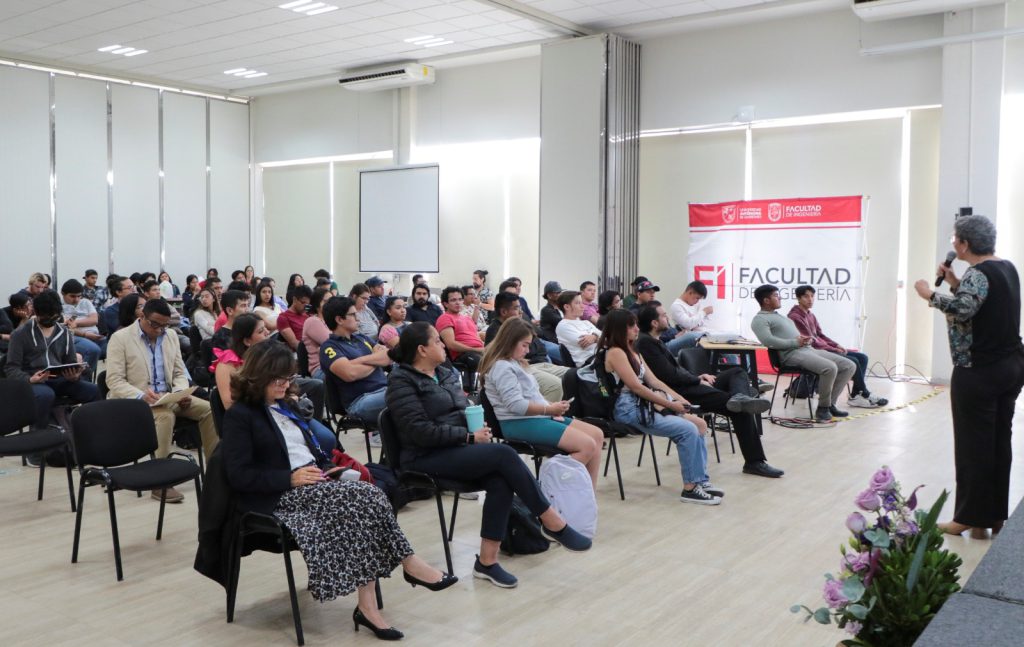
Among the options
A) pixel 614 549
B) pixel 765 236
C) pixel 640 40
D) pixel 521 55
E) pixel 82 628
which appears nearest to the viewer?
pixel 82 628

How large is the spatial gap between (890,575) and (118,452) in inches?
141

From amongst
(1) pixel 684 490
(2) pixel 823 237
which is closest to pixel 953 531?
(1) pixel 684 490

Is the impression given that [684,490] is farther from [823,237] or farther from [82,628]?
[823,237]

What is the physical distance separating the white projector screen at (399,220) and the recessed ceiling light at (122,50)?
12.2ft

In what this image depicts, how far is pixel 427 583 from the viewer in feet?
11.3

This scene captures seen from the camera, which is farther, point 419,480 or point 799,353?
point 799,353

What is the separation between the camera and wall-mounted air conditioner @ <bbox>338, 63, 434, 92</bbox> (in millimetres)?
13039

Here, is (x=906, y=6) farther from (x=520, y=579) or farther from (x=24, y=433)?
(x=24, y=433)

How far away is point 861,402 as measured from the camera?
8.52 m

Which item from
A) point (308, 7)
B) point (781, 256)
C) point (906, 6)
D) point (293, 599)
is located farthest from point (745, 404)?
point (308, 7)

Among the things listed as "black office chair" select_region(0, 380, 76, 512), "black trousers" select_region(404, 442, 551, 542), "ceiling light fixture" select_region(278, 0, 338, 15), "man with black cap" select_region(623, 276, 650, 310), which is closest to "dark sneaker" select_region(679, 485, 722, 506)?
"black trousers" select_region(404, 442, 551, 542)

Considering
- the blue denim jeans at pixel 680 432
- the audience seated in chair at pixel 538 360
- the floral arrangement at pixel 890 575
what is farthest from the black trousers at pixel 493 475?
the audience seated in chair at pixel 538 360

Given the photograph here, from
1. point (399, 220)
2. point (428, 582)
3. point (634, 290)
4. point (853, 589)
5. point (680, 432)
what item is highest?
point (399, 220)

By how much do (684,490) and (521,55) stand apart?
352 inches
